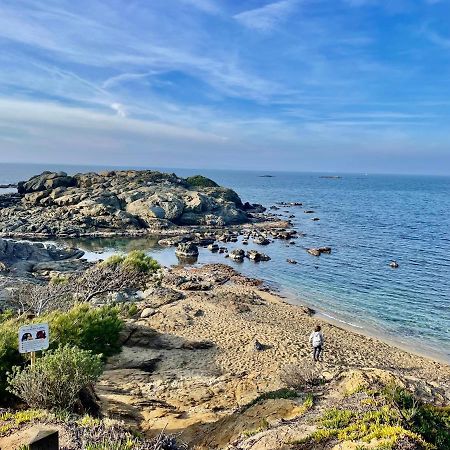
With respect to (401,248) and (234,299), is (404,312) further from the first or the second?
→ (401,248)

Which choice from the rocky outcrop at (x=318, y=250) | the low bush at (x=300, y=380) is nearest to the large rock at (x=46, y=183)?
the rocky outcrop at (x=318, y=250)

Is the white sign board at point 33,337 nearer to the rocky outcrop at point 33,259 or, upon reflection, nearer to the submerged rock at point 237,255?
the rocky outcrop at point 33,259

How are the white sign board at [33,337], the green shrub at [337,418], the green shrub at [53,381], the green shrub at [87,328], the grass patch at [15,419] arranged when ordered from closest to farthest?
the grass patch at [15,419], the green shrub at [337,418], the green shrub at [53,381], the white sign board at [33,337], the green shrub at [87,328]

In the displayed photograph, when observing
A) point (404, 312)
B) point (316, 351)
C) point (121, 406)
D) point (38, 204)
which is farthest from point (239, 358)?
point (38, 204)

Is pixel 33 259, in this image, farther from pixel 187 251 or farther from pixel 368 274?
pixel 368 274

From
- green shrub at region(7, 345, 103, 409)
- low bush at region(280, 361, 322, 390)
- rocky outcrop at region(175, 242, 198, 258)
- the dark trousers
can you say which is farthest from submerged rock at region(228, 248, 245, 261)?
green shrub at region(7, 345, 103, 409)

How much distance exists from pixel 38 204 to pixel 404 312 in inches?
2739

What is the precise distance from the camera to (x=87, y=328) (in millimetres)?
15297

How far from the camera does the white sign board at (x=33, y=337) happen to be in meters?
10.4

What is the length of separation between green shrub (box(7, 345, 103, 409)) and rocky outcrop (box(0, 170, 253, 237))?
2127 inches

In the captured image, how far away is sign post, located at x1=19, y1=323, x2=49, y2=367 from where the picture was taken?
10438 millimetres

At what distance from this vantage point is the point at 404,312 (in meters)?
31.5

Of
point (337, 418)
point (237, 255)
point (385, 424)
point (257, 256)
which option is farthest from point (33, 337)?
point (257, 256)

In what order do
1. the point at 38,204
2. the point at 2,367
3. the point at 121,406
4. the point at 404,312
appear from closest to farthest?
the point at 2,367 → the point at 121,406 → the point at 404,312 → the point at 38,204
